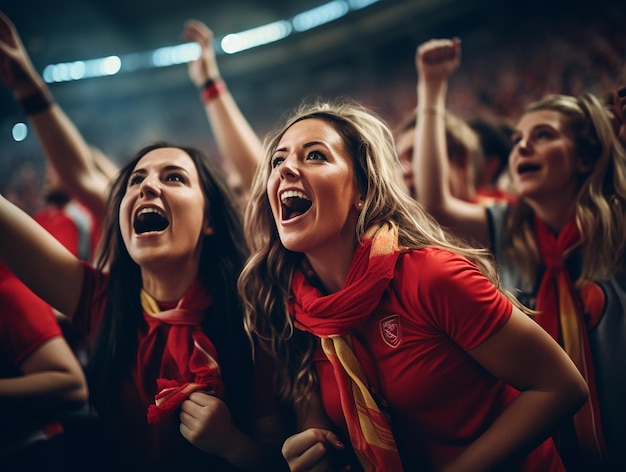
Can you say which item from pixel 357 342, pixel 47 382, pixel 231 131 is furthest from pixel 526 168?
pixel 47 382

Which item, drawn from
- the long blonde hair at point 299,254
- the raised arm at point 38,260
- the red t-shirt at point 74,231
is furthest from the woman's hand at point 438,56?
the red t-shirt at point 74,231

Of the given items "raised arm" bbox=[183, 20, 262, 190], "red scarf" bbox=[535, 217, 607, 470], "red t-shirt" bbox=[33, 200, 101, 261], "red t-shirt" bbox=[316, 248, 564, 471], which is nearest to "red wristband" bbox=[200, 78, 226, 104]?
"raised arm" bbox=[183, 20, 262, 190]

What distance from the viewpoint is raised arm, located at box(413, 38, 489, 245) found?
1669mm

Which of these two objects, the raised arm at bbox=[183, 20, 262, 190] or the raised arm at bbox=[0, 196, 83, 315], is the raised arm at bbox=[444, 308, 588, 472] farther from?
the raised arm at bbox=[183, 20, 262, 190]

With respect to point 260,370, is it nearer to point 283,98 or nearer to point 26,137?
point 26,137

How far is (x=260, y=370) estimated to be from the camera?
1301mm

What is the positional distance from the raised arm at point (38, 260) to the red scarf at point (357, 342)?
0.75 metres

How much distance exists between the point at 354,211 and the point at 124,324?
79 centimetres

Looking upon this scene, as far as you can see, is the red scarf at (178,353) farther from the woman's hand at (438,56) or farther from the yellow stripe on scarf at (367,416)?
the woman's hand at (438,56)

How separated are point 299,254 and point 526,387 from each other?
71 cm

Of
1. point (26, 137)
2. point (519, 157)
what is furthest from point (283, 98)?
point (519, 157)

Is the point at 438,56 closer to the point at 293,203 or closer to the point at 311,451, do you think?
the point at 293,203

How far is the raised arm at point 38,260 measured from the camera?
117 cm

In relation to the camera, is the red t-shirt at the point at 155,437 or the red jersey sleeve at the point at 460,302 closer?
the red jersey sleeve at the point at 460,302
